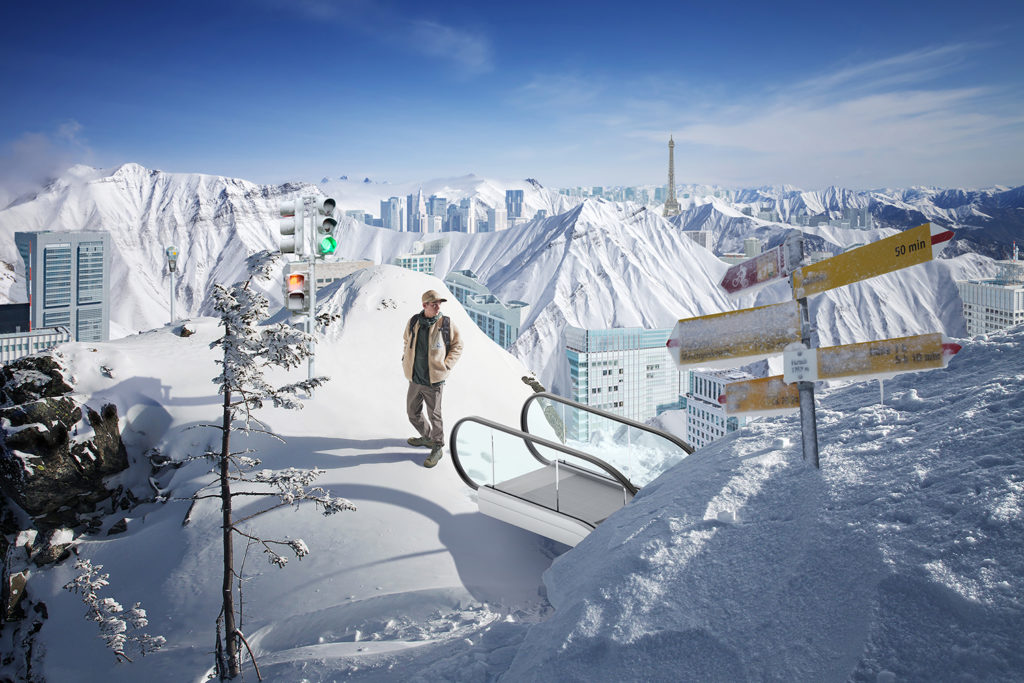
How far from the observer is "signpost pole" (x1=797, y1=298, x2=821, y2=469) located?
221 cm

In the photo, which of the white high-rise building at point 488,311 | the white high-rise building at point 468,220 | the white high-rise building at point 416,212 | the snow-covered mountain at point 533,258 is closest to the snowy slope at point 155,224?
the snow-covered mountain at point 533,258

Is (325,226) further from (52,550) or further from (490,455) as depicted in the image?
(52,550)

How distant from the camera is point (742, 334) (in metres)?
2.26

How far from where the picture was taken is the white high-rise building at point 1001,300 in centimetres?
1534

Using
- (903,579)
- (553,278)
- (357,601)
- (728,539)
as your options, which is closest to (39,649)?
(357,601)

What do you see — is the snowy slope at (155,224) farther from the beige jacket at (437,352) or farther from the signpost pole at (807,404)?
the signpost pole at (807,404)

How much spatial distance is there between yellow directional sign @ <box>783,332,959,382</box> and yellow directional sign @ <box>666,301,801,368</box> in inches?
3.0

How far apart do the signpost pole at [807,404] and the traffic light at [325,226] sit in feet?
12.5

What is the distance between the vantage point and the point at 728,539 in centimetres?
226

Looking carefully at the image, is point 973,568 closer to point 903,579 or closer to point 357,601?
point 903,579

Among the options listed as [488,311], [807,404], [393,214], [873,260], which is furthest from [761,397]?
[393,214]

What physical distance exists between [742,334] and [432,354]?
3808 mm

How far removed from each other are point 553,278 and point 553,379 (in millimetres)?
15772

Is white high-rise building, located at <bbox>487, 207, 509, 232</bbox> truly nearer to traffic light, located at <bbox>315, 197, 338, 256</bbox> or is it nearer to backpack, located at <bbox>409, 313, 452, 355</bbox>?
backpack, located at <bbox>409, 313, 452, 355</bbox>
